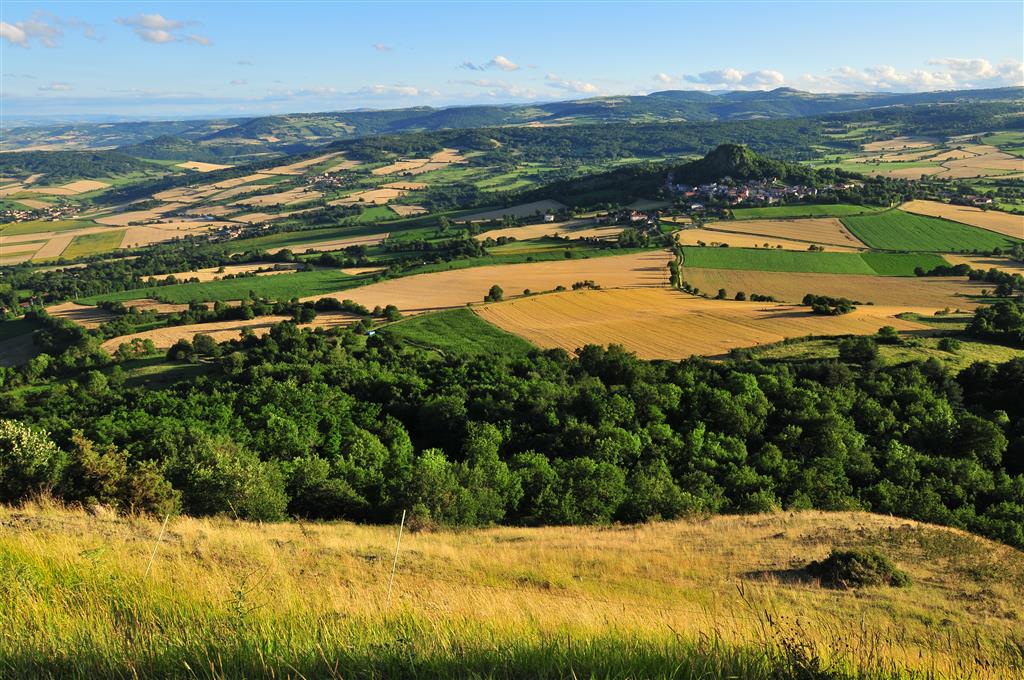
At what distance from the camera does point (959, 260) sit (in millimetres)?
90875

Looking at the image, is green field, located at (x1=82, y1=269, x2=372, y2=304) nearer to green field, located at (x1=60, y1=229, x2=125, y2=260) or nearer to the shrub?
green field, located at (x1=60, y1=229, x2=125, y2=260)

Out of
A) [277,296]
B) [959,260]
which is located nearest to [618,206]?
[959,260]

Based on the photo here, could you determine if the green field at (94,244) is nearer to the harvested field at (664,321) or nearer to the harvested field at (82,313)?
the harvested field at (82,313)

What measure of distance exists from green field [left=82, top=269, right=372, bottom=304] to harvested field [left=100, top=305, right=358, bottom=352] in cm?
1339

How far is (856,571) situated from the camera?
16281mm

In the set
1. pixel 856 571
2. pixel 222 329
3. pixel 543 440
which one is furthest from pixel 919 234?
pixel 222 329

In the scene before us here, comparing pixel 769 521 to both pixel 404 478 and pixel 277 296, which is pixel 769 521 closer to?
pixel 404 478

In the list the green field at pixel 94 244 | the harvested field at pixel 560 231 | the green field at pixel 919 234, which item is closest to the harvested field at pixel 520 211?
the harvested field at pixel 560 231

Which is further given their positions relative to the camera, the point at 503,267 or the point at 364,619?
the point at 503,267

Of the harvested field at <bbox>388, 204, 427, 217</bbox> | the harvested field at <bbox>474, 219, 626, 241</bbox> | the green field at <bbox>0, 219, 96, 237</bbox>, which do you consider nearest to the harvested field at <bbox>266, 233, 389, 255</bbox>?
the harvested field at <bbox>474, 219, 626, 241</bbox>

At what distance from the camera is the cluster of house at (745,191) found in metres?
141

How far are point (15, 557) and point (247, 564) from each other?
13.4ft

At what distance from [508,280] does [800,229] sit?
60755mm

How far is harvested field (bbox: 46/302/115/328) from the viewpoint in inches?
3226
